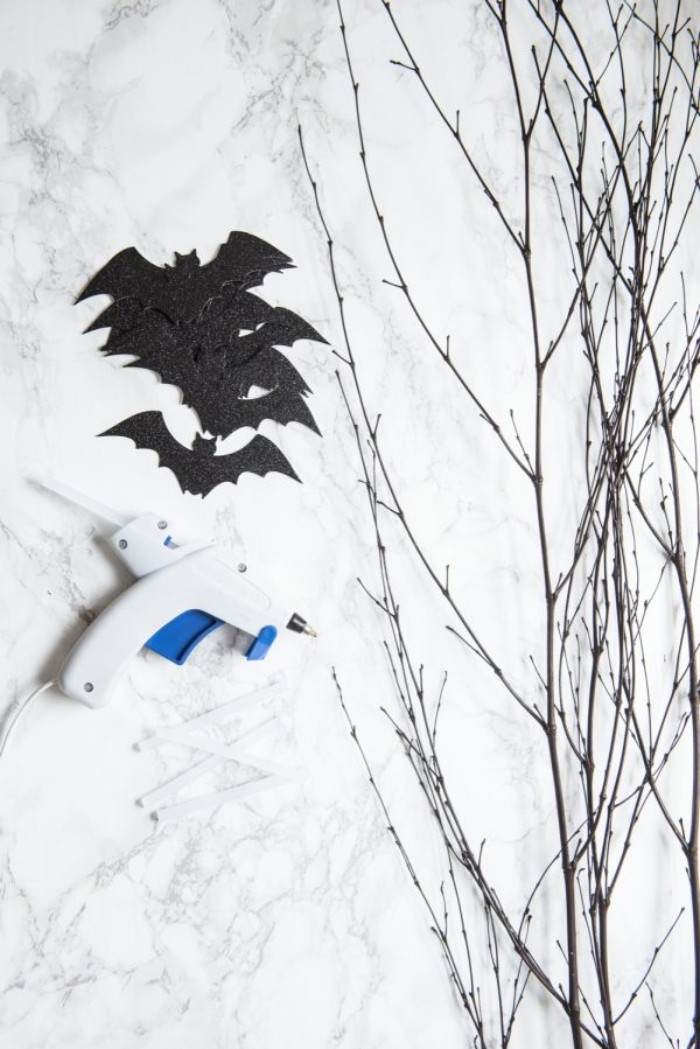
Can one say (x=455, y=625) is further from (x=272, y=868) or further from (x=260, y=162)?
(x=260, y=162)

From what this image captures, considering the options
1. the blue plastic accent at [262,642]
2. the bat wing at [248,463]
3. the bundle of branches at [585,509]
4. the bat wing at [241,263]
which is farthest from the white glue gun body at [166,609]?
the bat wing at [241,263]

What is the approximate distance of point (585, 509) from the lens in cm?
165

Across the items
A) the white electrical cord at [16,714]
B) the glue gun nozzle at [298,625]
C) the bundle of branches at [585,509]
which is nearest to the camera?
the white electrical cord at [16,714]

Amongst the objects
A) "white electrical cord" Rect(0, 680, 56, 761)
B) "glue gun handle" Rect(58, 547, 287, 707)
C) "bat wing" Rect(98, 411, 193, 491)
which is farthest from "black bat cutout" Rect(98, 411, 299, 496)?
"white electrical cord" Rect(0, 680, 56, 761)

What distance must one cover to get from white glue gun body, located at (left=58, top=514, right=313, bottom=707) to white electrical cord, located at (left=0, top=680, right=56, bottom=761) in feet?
0.09

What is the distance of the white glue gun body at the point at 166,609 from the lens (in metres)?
1.23

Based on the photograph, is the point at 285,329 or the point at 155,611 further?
the point at 285,329

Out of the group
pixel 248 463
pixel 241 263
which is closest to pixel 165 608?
pixel 248 463

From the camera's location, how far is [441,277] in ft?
5.05

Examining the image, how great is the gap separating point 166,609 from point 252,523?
0.64 ft

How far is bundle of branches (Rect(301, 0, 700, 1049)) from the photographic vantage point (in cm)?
149

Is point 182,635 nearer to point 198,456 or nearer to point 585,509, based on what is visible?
point 198,456

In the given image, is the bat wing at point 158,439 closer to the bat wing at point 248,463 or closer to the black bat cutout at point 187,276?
the bat wing at point 248,463

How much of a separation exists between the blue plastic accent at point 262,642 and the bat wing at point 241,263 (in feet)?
1.57
